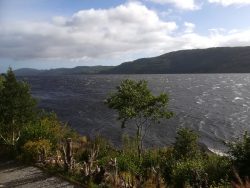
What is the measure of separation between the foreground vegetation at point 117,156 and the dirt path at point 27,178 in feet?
2.28

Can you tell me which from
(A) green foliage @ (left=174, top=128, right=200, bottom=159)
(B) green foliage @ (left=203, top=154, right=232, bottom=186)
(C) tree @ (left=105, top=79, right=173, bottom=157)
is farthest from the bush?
(A) green foliage @ (left=174, top=128, right=200, bottom=159)

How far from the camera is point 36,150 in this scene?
2431cm

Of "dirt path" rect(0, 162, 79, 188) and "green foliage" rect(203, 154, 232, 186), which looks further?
"green foliage" rect(203, 154, 232, 186)

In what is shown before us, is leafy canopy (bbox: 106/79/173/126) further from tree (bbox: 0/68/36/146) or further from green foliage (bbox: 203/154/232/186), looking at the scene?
green foliage (bbox: 203/154/232/186)

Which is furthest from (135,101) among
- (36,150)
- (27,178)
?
(27,178)

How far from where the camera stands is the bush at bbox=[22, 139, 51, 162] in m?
23.7

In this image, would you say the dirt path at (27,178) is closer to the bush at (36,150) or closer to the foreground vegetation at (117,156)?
the foreground vegetation at (117,156)

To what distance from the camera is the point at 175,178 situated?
22.0 m

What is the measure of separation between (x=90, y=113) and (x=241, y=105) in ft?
154

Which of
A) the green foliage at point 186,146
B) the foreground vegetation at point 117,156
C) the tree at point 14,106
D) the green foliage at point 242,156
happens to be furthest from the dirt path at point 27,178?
the green foliage at point 186,146

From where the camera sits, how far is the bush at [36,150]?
23719 mm

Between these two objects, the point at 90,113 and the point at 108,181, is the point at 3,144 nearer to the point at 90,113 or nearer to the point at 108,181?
the point at 108,181

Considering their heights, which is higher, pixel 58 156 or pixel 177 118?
pixel 58 156

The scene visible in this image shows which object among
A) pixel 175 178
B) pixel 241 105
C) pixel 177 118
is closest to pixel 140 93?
pixel 175 178
